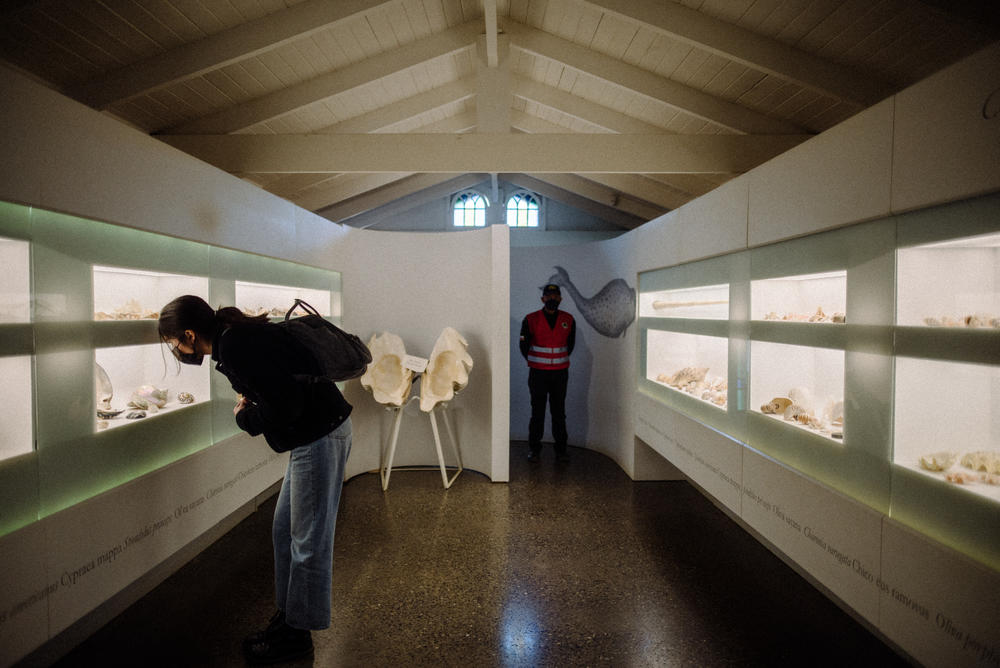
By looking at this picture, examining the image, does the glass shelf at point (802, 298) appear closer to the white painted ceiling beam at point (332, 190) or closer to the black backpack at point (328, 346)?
the black backpack at point (328, 346)

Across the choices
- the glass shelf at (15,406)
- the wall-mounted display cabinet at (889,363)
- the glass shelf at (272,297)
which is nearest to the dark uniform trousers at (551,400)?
the glass shelf at (272,297)

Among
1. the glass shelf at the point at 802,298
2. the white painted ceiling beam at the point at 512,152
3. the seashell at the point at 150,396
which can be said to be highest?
the white painted ceiling beam at the point at 512,152

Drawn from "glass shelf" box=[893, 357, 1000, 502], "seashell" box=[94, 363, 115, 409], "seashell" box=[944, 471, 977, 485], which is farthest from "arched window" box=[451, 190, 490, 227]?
"seashell" box=[944, 471, 977, 485]

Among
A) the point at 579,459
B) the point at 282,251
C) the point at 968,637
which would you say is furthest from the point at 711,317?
the point at 282,251

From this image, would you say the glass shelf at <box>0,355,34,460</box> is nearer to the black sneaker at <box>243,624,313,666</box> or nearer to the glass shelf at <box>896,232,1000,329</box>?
the black sneaker at <box>243,624,313,666</box>

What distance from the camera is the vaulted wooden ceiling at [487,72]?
297 cm

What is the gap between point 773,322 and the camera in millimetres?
2770

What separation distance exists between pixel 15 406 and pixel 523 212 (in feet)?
32.7

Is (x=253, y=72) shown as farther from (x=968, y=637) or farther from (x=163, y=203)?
(x=968, y=637)

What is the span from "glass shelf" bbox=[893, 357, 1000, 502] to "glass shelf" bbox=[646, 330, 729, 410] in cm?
139

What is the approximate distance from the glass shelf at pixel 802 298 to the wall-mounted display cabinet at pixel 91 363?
3.19 m

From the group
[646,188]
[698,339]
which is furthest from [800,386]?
[646,188]

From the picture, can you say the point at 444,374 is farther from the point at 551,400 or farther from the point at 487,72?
the point at 487,72

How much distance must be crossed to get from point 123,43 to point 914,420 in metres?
4.56
